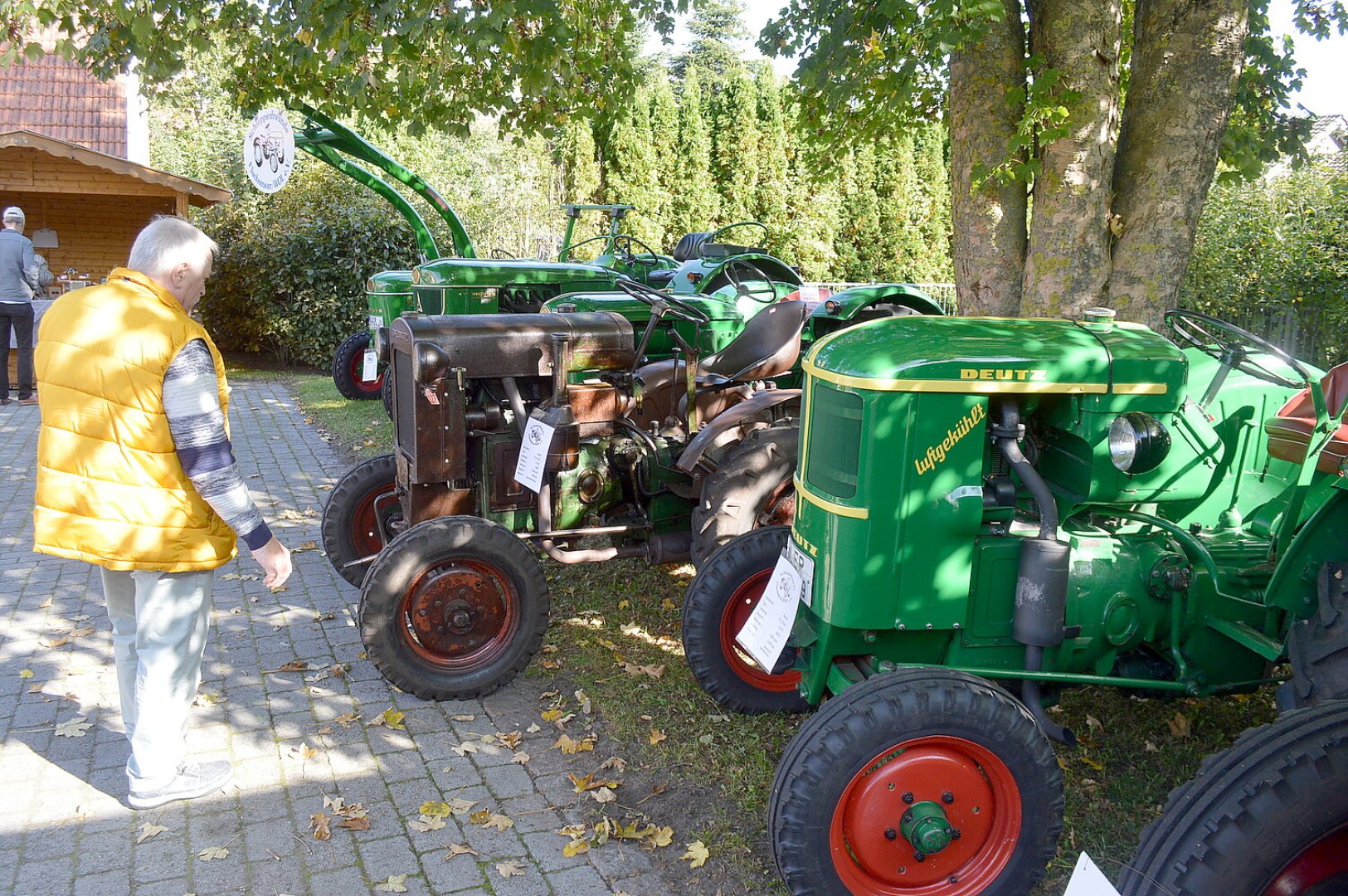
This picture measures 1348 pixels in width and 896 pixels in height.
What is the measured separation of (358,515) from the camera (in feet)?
16.3

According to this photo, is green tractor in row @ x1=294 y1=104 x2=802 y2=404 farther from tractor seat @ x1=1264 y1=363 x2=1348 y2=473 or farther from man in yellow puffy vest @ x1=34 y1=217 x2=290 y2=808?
man in yellow puffy vest @ x1=34 y1=217 x2=290 y2=808

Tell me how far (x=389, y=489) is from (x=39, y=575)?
1.97m

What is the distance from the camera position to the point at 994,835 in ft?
8.45

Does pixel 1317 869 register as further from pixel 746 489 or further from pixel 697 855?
pixel 746 489

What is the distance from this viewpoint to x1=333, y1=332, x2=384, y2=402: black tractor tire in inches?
422

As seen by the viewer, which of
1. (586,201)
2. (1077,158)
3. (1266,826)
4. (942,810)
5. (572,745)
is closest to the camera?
(1266,826)

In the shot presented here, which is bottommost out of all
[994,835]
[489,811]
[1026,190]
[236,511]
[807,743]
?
[489,811]

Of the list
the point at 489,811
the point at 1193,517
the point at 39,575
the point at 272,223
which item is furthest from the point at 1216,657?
the point at 272,223

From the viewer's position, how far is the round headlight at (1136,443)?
2.78 m

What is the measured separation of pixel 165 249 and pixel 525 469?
1.68 metres

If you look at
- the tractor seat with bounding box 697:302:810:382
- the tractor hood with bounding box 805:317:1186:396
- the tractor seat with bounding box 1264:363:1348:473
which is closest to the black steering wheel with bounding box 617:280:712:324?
the tractor seat with bounding box 697:302:810:382

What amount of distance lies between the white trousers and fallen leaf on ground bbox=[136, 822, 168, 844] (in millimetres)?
122

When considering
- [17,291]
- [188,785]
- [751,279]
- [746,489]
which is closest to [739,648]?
[746,489]

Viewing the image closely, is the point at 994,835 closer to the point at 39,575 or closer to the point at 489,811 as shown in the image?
the point at 489,811
